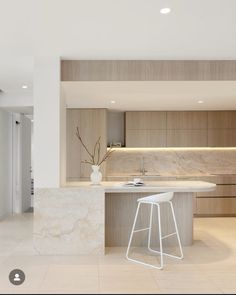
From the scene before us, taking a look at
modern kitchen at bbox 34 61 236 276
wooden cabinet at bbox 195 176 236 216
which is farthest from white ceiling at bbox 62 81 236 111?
wooden cabinet at bbox 195 176 236 216

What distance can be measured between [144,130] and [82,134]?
1.38 m

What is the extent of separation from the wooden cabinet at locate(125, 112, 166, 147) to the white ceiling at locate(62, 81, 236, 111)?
353mm

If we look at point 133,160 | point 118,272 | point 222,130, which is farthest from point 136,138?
point 118,272

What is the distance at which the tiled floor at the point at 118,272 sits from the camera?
3.15 metres

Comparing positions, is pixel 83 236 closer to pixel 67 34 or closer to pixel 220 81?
pixel 67 34

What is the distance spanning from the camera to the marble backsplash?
25.1ft

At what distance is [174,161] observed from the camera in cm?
772

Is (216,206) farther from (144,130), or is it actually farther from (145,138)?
(144,130)

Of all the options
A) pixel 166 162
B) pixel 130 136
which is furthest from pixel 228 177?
pixel 130 136

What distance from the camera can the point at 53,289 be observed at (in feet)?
10.2

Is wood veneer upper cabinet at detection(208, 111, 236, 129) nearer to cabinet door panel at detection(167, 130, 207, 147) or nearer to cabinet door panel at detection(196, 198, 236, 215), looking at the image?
cabinet door panel at detection(167, 130, 207, 147)

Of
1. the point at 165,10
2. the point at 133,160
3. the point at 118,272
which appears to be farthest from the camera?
the point at 133,160

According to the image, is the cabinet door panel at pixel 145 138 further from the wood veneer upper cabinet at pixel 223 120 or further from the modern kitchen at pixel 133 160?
the wood veneer upper cabinet at pixel 223 120

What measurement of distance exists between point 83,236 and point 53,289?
3.75 feet
